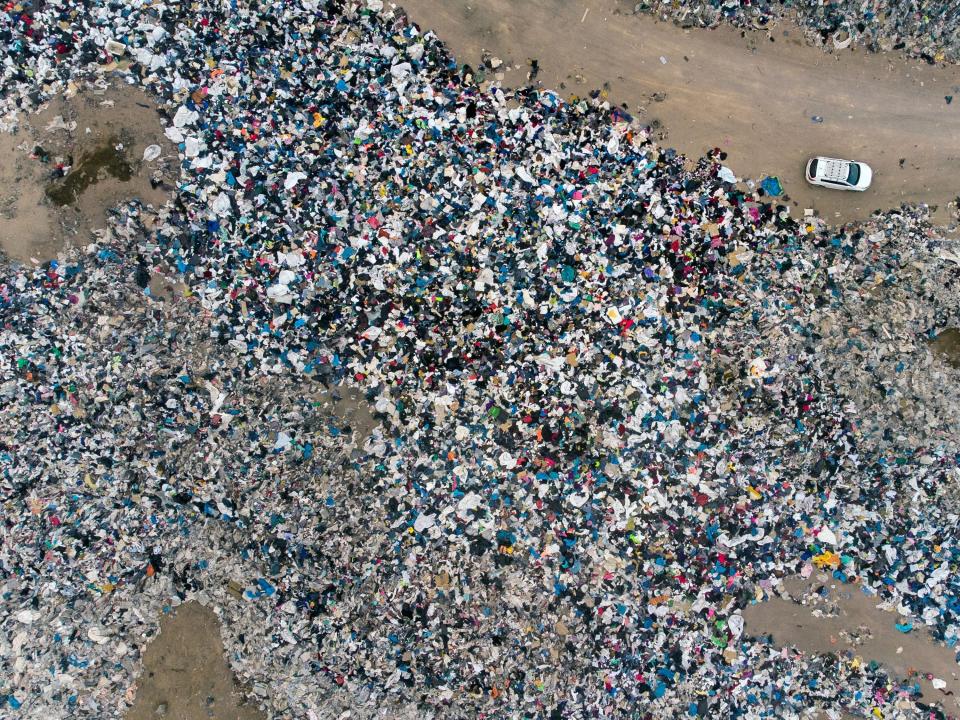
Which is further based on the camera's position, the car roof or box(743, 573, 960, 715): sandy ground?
the car roof

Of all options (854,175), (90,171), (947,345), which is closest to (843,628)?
(947,345)

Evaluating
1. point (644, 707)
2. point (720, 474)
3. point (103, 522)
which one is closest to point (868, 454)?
point (720, 474)

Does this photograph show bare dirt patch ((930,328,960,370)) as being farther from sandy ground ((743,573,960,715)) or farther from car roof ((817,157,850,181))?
sandy ground ((743,573,960,715))

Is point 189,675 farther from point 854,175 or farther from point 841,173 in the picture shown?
point 854,175

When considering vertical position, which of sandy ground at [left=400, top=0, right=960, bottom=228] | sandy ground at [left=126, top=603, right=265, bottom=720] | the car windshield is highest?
sandy ground at [left=400, top=0, right=960, bottom=228]

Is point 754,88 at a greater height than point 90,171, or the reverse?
point 754,88

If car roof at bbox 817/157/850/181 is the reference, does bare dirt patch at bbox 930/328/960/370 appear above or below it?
below

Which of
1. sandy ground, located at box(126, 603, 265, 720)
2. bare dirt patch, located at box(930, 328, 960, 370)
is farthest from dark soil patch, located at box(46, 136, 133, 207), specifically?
bare dirt patch, located at box(930, 328, 960, 370)
